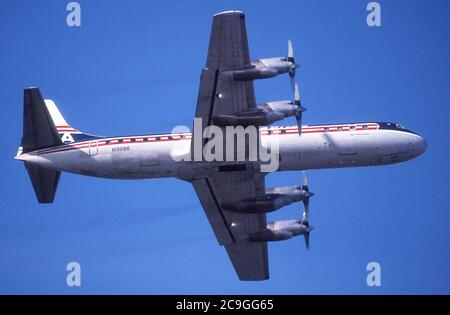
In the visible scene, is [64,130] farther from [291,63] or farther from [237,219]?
[291,63]

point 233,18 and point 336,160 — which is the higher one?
point 233,18

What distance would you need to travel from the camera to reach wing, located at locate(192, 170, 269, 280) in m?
52.4

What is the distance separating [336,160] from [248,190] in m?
6.27

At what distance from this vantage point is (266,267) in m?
57.6

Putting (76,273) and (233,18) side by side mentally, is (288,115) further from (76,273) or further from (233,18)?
(76,273)

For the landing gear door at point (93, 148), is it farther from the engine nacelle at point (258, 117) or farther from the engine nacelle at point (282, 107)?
the engine nacelle at point (282, 107)

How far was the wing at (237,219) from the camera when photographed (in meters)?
52.4

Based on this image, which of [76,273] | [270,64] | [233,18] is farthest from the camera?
[76,273]

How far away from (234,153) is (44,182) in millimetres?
12077

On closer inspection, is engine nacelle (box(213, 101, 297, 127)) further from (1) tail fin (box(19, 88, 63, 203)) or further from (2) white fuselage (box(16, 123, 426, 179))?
(1) tail fin (box(19, 88, 63, 203))

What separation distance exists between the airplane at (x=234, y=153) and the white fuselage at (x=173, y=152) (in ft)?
0.20

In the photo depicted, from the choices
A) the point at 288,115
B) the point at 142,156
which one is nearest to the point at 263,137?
the point at 288,115

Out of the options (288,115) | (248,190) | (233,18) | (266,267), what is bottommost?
(266,267)

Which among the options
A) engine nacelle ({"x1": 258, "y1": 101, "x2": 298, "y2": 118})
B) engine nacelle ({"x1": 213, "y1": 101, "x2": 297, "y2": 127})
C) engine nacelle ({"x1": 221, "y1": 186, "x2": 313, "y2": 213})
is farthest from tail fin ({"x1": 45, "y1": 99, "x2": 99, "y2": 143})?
engine nacelle ({"x1": 258, "y1": 101, "x2": 298, "y2": 118})
